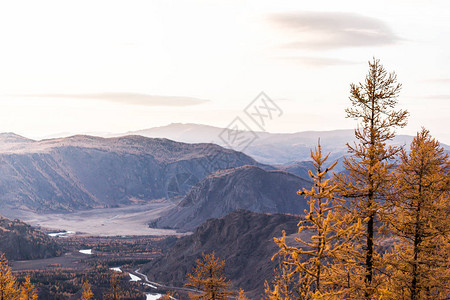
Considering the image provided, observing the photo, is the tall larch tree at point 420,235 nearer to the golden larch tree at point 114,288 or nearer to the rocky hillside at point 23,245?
the golden larch tree at point 114,288

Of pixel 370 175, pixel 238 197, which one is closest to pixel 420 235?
pixel 370 175

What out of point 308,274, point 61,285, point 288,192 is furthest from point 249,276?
point 288,192

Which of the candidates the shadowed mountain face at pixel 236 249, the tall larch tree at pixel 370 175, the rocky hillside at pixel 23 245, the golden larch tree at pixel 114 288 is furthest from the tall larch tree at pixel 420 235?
the rocky hillside at pixel 23 245

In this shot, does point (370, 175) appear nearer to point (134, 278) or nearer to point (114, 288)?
point (114, 288)

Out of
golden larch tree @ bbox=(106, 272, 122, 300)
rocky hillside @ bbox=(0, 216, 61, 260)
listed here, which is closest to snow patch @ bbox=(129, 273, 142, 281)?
golden larch tree @ bbox=(106, 272, 122, 300)

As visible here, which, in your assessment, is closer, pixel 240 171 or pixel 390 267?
pixel 390 267

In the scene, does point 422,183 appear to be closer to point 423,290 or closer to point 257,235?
point 423,290
